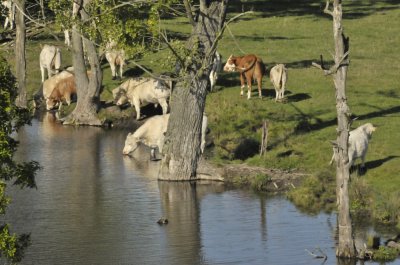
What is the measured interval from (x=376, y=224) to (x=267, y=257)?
3.91 meters

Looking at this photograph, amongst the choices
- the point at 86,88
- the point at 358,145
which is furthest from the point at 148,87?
the point at 358,145

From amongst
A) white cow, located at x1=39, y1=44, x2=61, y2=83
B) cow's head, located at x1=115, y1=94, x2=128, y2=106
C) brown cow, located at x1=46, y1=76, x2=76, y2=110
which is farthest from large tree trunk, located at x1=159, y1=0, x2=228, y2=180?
white cow, located at x1=39, y1=44, x2=61, y2=83

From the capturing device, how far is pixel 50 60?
57031 mm

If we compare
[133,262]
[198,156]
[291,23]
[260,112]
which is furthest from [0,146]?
[291,23]

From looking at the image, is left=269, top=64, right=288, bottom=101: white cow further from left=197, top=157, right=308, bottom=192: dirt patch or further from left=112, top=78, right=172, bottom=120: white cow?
left=197, top=157, right=308, bottom=192: dirt patch

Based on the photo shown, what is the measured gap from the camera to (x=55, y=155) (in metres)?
41.8

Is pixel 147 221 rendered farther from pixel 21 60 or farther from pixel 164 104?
pixel 21 60

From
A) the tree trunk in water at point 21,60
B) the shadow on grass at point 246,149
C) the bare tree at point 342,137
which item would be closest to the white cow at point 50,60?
the tree trunk in water at point 21,60

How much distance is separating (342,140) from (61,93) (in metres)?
26.6

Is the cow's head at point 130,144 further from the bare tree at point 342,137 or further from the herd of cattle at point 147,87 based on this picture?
the bare tree at point 342,137

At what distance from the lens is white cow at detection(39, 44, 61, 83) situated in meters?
56.9

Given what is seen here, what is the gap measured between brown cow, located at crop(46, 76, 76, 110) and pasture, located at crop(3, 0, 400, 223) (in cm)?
148

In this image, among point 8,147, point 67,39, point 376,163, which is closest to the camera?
point 8,147

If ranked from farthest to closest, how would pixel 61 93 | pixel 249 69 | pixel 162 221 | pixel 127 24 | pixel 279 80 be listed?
pixel 61 93 → pixel 249 69 → pixel 279 80 → pixel 127 24 → pixel 162 221
